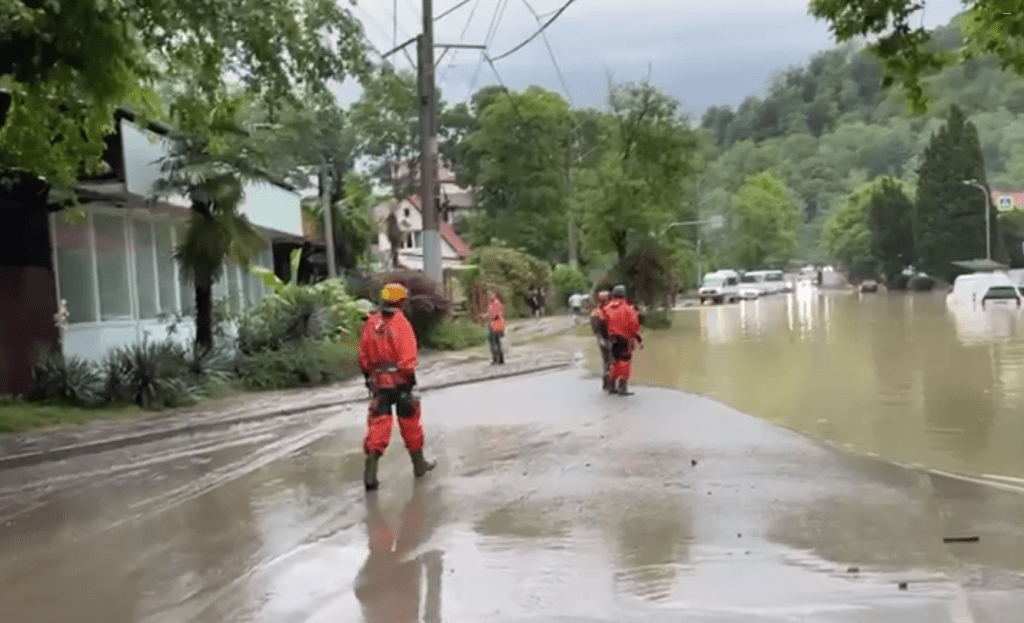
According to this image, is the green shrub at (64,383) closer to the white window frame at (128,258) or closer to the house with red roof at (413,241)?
the white window frame at (128,258)

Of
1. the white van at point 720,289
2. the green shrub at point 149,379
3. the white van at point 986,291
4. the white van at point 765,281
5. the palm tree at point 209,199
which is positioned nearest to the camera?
the green shrub at point 149,379

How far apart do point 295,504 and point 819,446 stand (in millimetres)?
5862

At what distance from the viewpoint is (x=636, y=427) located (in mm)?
14898

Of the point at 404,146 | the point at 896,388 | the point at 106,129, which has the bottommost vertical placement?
the point at 896,388

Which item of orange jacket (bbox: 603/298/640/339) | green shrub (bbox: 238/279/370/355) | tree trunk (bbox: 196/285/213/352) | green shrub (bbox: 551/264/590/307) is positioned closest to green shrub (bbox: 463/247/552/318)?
green shrub (bbox: 551/264/590/307)

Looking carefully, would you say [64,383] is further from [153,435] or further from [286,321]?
[286,321]

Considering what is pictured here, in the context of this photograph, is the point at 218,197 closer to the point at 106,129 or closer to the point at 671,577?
the point at 106,129

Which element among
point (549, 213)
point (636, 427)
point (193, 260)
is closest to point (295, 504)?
point (636, 427)

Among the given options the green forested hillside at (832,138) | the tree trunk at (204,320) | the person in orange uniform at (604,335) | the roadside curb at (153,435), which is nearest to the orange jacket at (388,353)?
the roadside curb at (153,435)

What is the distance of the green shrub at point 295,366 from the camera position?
2125 centimetres

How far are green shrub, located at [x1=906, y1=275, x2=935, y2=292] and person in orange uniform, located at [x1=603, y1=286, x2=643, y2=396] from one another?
242ft

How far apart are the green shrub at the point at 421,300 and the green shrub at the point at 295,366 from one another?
5.90m

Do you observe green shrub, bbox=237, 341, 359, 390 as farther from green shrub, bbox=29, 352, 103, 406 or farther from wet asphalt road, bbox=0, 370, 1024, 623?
wet asphalt road, bbox=0, 370, 1024, 623

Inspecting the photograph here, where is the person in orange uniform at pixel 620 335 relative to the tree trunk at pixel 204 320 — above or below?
below
